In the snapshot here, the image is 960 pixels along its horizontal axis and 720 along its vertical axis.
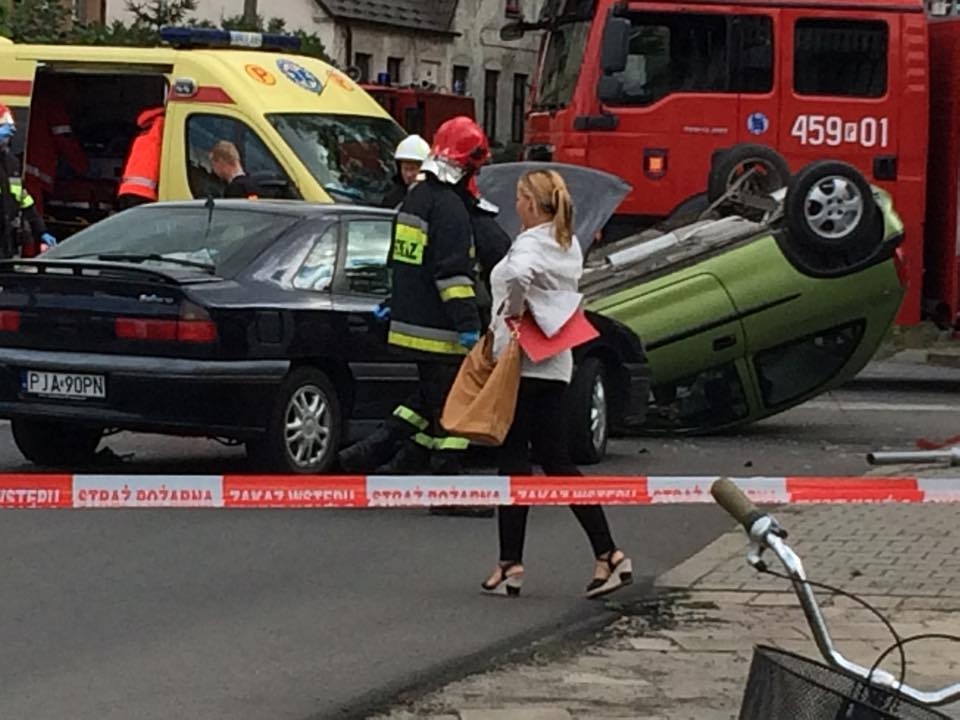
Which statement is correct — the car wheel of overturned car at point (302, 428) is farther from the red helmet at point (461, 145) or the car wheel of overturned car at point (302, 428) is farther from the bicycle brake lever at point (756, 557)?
the bicycle brake lever at point (756, 557)

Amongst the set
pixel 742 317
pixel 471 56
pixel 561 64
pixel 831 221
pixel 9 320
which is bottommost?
pixel 742 317

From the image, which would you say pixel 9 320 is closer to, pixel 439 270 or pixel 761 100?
pixel 439 270

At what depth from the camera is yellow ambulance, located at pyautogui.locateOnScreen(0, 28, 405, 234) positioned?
16859mm

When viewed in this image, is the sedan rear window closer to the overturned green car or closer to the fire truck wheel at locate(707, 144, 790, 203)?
the overturned green car

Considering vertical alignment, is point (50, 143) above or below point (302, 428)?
above

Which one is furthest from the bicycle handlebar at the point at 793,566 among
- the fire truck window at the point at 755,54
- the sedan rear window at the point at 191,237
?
the fire truck window at the point at 755,54

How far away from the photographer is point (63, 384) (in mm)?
10711

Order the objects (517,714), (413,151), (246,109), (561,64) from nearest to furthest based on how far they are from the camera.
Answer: (517,714) < (413,151) < (246,109) < (561,64)

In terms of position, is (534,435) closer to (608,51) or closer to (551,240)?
(551,240)

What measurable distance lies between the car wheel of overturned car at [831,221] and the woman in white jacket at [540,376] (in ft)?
17.5

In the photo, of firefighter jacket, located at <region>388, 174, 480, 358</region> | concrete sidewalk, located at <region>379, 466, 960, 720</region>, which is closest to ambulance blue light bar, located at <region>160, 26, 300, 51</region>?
firefighter jacket, located at <region>388, 174, 480, 358</region>

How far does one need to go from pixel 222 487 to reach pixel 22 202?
10073mm

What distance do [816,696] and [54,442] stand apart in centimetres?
888

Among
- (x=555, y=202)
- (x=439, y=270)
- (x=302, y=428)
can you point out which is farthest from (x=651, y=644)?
(x=302, y=428)
